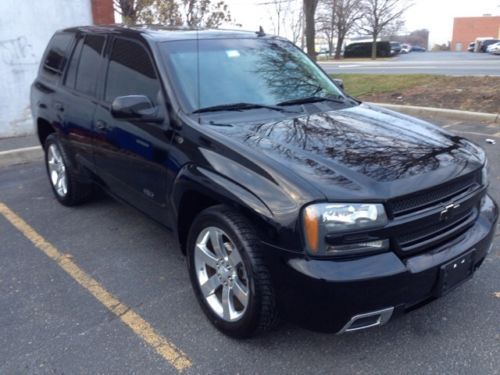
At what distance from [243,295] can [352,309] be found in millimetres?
644

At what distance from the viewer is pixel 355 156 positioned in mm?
2711

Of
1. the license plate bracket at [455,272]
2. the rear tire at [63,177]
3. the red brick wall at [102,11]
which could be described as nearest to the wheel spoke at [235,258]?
the license plate bracket at [455,272]

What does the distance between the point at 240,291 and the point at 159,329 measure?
681mm

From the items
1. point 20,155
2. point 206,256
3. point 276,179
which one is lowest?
point 20,155

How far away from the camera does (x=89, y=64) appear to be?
4.42m

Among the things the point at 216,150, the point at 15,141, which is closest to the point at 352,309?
the point at 216,150

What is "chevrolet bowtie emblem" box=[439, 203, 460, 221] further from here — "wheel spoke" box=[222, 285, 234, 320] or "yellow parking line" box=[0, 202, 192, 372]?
"yellow parking line" box=[0, 202, 192, 372]

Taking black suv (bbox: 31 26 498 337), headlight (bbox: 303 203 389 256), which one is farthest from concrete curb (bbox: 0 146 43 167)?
headlight (bbox: 303 203 389 256)

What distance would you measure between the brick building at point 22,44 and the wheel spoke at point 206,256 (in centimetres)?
689

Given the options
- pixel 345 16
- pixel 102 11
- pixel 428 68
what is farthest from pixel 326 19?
pixel 102 11

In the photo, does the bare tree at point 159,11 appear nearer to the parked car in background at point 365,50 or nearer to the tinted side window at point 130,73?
the tinted side window at point 130,73

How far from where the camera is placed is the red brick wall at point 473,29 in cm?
8325

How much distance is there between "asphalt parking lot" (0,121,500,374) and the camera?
2717mm

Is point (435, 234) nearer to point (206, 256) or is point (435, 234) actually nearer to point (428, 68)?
point (206, 256)
